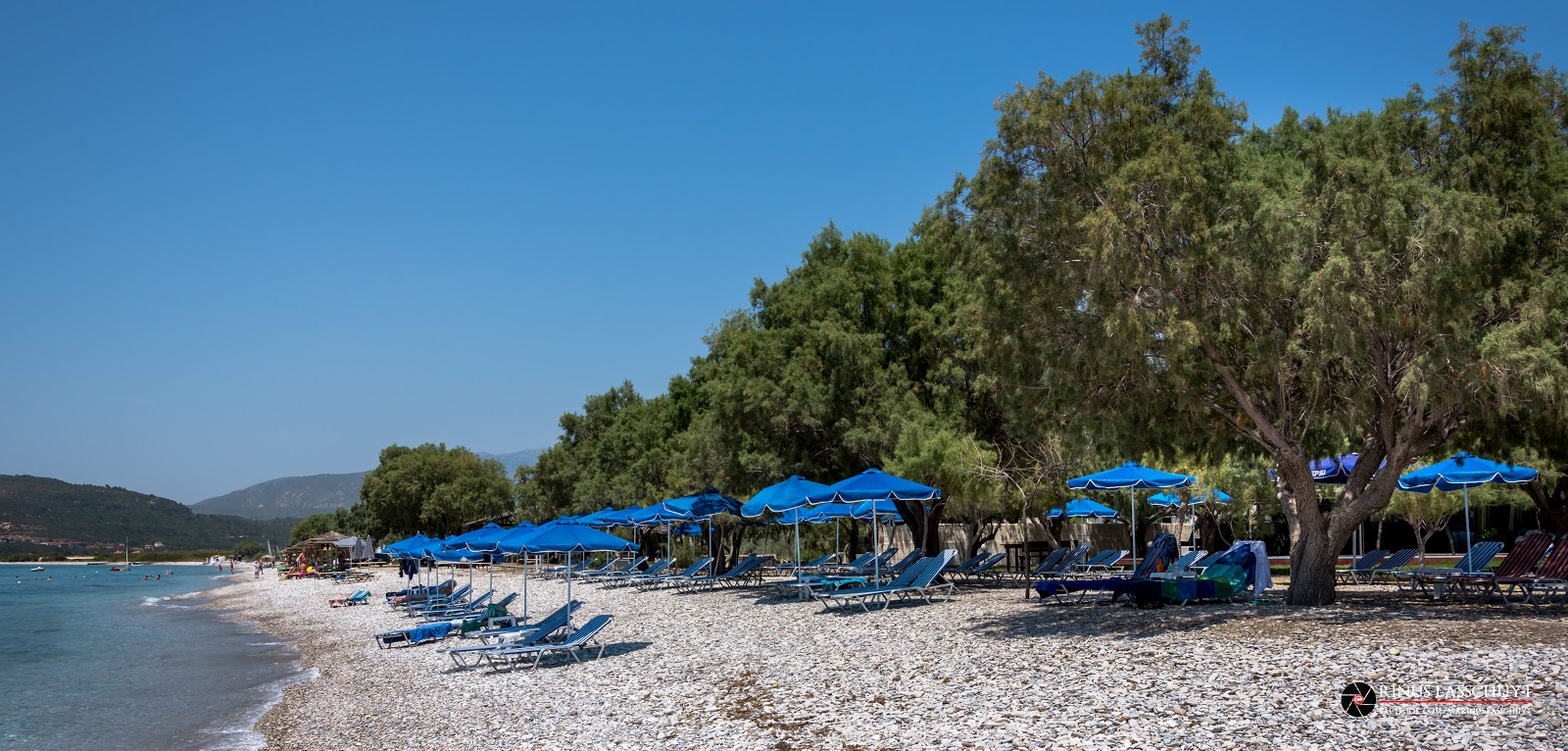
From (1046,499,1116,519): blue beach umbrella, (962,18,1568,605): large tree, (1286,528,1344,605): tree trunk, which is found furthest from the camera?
(1046,499,1116,519): blue beach umbrella

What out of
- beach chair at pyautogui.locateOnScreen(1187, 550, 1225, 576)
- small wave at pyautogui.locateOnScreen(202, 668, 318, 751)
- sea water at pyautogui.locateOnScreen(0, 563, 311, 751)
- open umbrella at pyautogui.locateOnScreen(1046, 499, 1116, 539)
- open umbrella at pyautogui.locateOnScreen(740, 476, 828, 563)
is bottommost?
sea water at pyautogui.locateOnScreen(0, 563, 311, 751)

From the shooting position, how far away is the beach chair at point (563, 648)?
48.4 ft

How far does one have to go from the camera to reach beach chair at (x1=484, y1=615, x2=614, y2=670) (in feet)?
48.4

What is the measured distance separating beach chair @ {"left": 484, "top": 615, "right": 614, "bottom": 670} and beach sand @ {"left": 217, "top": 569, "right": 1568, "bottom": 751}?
30 centimetres

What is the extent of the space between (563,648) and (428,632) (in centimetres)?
724

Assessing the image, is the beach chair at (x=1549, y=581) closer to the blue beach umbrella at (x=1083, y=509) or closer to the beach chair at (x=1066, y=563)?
the beach chair at (x=1066, y=563)

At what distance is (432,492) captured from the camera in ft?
241

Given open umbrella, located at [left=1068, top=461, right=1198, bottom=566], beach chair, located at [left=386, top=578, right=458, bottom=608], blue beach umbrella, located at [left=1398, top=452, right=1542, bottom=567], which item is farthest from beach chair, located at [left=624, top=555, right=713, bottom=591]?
blue beach umbrella, located at [left=1398, top=452, right=1542, bottom=567]

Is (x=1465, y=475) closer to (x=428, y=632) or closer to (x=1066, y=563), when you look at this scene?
(x=1066, y=563)

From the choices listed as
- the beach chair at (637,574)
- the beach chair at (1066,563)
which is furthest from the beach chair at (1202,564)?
the beach chair at (637,574)

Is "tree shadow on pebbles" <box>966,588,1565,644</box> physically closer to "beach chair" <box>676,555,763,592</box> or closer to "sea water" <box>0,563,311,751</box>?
"sea water" <box>0,563,311,751</box>

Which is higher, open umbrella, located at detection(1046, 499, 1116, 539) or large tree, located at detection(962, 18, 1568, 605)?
large tree, located at detection(962, 18, 1568, 605)

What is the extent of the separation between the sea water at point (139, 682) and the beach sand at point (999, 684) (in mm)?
1197

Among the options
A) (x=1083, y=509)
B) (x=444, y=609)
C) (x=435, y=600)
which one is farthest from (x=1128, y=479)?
(x=435, y=600)
